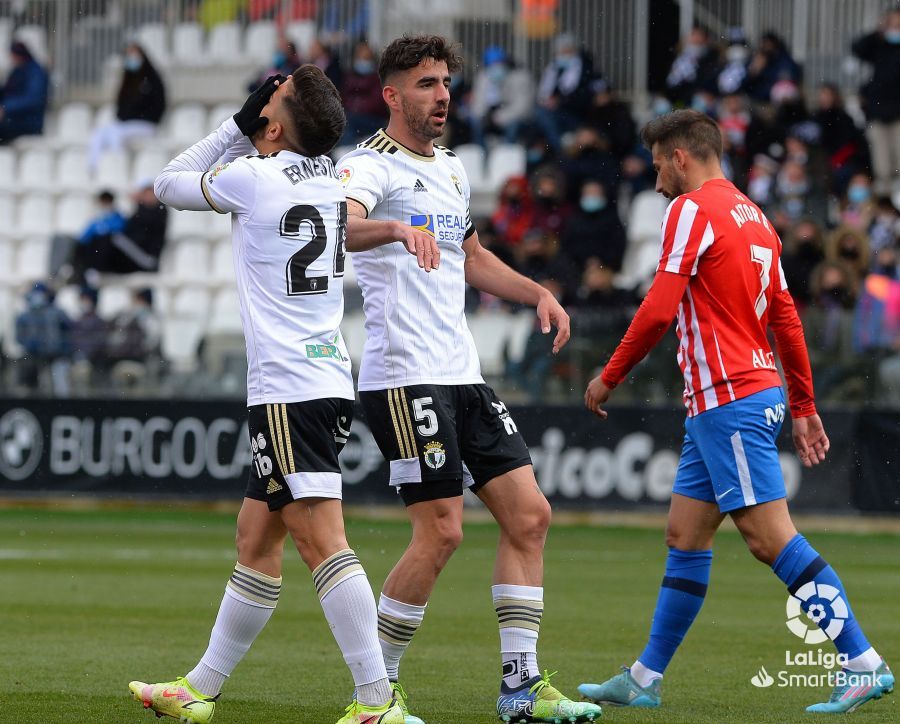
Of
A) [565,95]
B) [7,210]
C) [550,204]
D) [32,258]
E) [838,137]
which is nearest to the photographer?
[838,137]

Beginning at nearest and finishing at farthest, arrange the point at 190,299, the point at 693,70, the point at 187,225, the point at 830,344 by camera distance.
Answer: the point at 830,344
the point at 693,70
the point at 190,299
the point at 187,225

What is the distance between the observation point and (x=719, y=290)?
619cm

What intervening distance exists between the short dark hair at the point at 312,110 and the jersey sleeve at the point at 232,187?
208mm

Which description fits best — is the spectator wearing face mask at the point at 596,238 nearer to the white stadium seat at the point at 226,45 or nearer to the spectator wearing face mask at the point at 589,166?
the spectator wearing face mask at the point at 589,166

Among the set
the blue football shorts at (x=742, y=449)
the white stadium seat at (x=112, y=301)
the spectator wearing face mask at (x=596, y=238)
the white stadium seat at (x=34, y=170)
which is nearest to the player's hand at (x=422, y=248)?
the blue football shorts at (x=742, y=449)

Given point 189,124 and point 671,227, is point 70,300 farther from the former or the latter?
point 671,227

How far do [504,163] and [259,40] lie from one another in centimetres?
486

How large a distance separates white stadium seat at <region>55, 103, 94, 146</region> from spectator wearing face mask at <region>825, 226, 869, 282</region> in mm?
12954

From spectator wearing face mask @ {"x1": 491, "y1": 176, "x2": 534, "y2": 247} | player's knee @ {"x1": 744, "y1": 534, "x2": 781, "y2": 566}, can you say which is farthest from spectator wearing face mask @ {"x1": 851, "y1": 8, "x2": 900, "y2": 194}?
Result: player's knee @ {"x1": 744, "y1": 534, "x2": 781, "y2": 566}

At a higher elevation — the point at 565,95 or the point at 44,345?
the point at 565,95

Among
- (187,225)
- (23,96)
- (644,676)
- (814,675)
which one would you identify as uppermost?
(23,96)

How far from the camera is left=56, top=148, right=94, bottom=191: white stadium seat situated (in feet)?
77.9

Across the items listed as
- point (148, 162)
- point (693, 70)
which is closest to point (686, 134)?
→ point (693, 70)

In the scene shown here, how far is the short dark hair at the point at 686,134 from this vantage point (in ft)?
20.7
